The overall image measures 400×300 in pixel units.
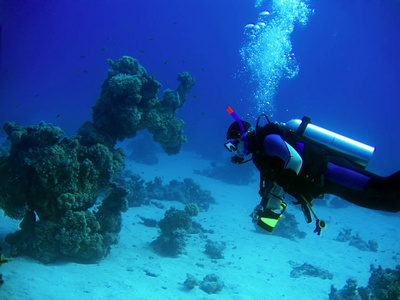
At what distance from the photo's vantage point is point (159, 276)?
8.15m

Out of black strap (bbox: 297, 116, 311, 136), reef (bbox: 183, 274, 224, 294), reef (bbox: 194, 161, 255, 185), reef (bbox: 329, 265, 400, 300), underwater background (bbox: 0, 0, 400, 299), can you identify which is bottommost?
reef (bbox: 183, 274, 224, 294)

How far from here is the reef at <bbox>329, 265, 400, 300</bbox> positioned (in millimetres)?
6676

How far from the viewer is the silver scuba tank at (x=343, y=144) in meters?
4.62

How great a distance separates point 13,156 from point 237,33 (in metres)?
131

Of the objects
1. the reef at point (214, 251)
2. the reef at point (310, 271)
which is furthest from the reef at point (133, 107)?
the reef at point (310, 271)

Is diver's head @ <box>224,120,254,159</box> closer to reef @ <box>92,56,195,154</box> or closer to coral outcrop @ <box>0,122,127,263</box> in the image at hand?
coral outcrop @ <box>0,122,127,263</box>

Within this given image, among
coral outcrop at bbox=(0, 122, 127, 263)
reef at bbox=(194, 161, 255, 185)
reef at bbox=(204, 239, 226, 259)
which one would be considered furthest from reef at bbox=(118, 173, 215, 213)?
reef at bbox=(194, 161, 255, 185)

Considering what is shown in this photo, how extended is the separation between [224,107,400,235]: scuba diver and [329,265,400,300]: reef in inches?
150

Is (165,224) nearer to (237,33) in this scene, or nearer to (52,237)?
(52,237)

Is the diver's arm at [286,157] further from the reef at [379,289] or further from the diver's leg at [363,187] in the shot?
the reef at [379,289]

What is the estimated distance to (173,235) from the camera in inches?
390

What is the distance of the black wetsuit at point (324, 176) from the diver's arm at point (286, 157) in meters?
0.10

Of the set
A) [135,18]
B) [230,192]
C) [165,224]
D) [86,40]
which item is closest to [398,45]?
[230,192]

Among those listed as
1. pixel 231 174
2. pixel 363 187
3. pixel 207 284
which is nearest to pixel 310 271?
pixel 207 284
